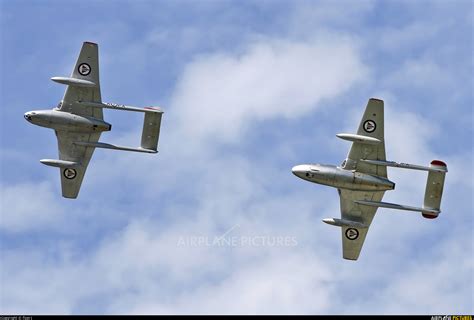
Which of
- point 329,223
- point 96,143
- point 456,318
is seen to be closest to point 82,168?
point 96,143

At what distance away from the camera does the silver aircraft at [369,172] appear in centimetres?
10406

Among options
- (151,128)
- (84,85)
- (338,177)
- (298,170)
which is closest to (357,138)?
(338,177)

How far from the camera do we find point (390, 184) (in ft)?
348

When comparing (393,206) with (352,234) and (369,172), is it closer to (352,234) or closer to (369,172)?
(369,172)

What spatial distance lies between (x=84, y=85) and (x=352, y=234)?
90.2ft

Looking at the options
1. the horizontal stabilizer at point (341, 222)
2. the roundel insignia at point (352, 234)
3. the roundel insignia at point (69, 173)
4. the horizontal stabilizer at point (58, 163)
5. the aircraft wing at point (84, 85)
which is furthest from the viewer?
the roundel insignia at point (69, 173)

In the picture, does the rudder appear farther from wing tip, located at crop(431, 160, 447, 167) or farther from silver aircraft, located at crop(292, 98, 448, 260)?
wing tip, located at crop(431, 160, 447, 167)

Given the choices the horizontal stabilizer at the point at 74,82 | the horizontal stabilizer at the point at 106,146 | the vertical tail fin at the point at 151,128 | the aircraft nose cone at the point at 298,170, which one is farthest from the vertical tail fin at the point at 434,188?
the horizontal stabilizer at the point at 74,82

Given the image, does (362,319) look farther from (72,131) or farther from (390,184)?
(72,131)

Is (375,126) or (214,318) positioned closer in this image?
(214,318)

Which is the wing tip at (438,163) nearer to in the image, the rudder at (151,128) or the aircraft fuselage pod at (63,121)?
the rudder at (151,128)

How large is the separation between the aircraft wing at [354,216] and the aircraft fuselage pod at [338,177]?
1823 millimetres

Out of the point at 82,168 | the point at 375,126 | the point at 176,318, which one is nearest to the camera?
the point at 176,318

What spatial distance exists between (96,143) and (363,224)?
25.1 m
